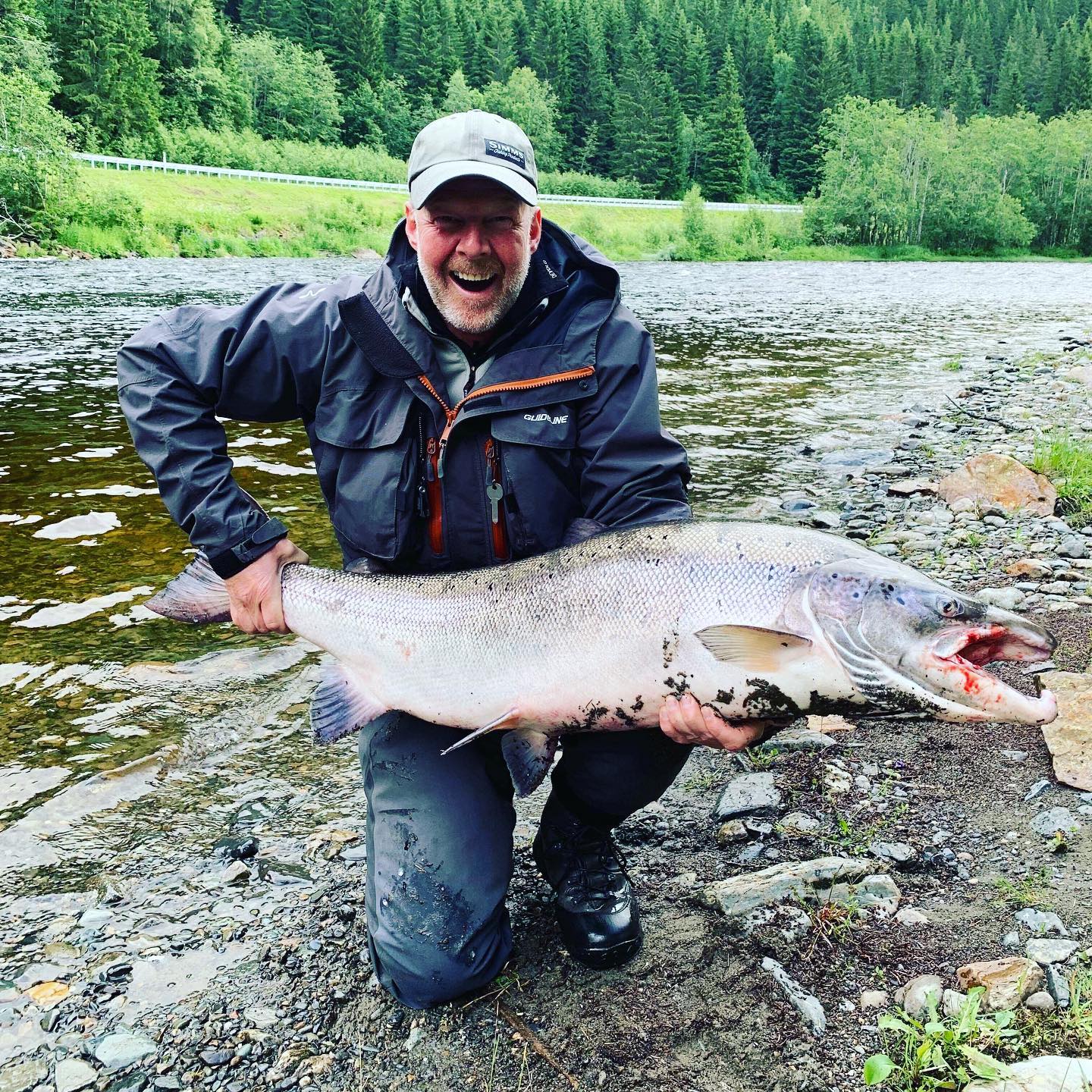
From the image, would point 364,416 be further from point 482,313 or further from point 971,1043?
point 971,1043

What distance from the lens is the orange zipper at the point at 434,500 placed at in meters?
3.26

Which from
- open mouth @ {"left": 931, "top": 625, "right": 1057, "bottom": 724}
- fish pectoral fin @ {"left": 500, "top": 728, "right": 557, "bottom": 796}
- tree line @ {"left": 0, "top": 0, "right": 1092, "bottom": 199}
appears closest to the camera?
open mouth @ {"left": 931, "top": 625, "right": 1057, "bottom": 724}

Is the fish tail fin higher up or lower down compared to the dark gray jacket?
lower down

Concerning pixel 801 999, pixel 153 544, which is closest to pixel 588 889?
pixel 801 999

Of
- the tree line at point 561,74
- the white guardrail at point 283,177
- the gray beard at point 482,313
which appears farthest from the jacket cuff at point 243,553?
the tree line at point 561,74

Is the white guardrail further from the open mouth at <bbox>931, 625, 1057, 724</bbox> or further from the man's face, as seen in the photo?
the open mouth at <bbox>931, 625, 1057, 724</bbox>

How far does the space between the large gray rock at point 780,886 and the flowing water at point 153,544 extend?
5.29 feet

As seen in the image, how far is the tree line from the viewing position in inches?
2638

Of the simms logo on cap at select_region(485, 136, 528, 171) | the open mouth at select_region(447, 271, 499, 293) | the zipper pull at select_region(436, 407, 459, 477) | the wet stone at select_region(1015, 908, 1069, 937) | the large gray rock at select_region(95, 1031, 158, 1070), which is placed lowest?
the large gray rock at select_region(95, 1031, 158, 1070)

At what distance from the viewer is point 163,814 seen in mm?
3752

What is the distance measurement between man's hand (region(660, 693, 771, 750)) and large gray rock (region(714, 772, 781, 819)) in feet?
2.52

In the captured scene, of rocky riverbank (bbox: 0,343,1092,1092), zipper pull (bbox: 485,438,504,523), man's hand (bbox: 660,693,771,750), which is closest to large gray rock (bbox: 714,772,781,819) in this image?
rocky riverbank (bbox: 0,343,1092,1092)

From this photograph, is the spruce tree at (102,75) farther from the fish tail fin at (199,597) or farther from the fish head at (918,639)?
the fish head at (918,639)

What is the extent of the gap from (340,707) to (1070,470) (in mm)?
6055
